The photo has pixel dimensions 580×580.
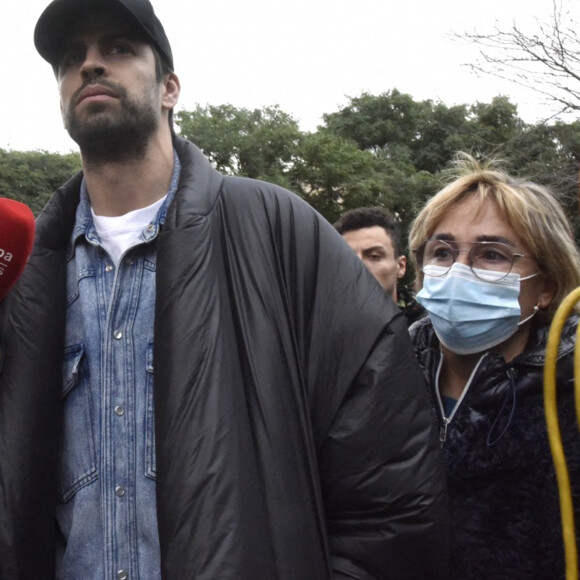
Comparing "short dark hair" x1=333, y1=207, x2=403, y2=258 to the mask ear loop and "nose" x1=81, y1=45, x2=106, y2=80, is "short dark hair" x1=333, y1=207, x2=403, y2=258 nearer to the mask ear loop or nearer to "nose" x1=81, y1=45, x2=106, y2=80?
the mask ear loop

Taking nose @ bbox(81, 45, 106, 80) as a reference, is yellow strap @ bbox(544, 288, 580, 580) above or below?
below

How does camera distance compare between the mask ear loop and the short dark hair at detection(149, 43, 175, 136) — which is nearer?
the short dark hair at detection(149, 43, 175, 136)

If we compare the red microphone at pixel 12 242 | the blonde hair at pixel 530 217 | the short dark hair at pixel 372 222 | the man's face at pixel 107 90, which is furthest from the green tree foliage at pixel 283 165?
the red microphone at pixel 12 242

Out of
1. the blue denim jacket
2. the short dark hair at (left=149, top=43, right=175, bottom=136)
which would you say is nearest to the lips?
the short dark hair at (left=149, top=43, right=175, bottom=136)

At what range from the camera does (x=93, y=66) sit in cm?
181

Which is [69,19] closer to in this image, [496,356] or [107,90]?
[107,90]

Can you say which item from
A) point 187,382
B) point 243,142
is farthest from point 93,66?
point 243,142

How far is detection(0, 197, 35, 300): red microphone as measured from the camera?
1.67 metres

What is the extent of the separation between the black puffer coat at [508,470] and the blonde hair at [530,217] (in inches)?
9.5

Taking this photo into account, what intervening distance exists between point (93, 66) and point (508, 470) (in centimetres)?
142

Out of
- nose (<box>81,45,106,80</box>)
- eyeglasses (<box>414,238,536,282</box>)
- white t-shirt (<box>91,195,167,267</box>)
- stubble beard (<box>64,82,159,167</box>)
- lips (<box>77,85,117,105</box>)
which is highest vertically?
nose (<box>81,45,106,80</box>)

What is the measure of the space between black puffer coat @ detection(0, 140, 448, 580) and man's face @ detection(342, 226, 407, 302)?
254cm

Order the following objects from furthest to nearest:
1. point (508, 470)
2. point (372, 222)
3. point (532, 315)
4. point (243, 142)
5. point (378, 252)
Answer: point (243, 142)
point (372, 222)
point (378, 252)
point (532, 315)
point (508, 470)

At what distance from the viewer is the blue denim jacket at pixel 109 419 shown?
1.62 meters
